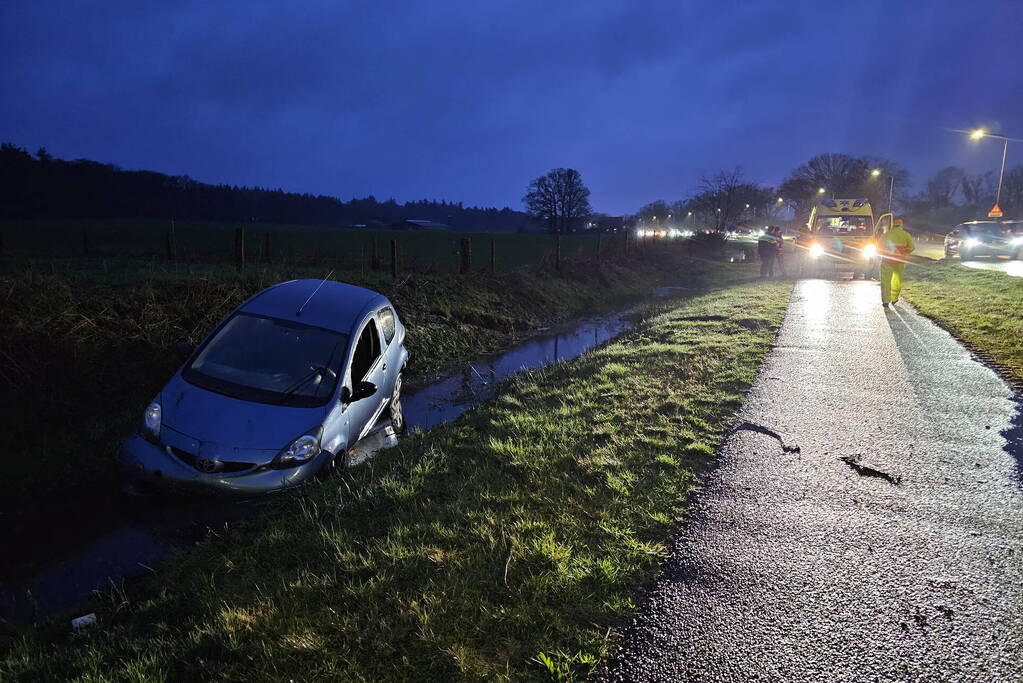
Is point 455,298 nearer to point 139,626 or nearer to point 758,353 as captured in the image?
point 758,353

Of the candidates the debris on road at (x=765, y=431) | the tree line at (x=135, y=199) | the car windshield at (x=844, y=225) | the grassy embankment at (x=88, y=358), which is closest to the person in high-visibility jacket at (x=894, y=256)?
the car windshield at (x=844, y=225)

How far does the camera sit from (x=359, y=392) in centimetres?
570

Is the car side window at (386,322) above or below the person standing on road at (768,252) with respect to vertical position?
below

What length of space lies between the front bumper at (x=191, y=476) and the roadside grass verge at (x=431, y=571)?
229mm

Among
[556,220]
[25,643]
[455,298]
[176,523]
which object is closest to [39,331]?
[176,523]

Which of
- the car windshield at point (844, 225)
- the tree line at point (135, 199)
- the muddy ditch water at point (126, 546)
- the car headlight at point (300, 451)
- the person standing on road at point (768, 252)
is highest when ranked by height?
the tree line at point (135, 199)

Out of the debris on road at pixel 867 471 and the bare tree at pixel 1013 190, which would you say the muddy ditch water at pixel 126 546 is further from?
the bare tree at pixel 1013 190

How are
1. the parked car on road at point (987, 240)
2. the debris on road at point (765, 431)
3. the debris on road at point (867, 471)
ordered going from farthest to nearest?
the parked car on road at point (987, 240)
the debris on road at point (765, 431)
the debris on road at point (867, 471)

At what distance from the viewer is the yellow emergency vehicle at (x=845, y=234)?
19609mm

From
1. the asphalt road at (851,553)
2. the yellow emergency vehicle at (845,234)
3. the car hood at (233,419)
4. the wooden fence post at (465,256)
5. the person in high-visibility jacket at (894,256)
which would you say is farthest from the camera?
the yellow emergency vehicle at (845,234)

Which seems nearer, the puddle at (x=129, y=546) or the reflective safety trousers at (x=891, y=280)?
the puddle at (x=129, y=546)

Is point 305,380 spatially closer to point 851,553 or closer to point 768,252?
point 851,553

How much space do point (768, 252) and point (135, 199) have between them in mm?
78597

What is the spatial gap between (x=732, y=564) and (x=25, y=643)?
3891 mm
